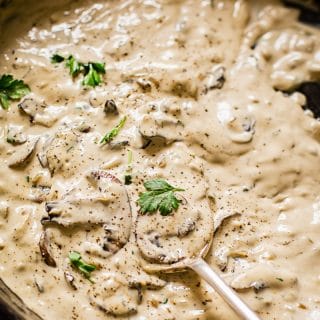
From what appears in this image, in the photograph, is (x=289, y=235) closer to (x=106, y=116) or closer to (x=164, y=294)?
(x=164, y=294)

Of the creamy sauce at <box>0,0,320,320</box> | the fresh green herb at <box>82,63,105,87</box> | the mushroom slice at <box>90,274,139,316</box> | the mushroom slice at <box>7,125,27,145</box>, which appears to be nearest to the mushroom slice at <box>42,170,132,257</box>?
the creamy sauce at <box>0,0,320,320</box>

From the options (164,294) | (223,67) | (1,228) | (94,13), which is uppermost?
(94,13)

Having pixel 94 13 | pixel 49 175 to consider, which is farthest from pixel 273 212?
pixel 94 13

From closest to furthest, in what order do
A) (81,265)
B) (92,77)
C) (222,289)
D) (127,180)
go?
(222,289) < (81,265) < (127,180) < (92,77)

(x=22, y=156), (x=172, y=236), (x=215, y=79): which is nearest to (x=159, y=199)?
(x=172, y=236)

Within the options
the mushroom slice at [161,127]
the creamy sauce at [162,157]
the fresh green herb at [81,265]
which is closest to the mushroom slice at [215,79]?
the creamy sauce at [162,157]

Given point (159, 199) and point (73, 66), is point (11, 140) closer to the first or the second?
point (73, 66)
